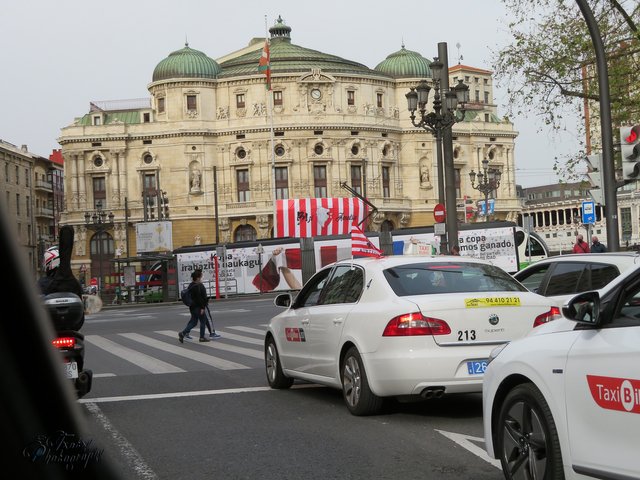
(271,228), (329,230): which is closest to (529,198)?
(271,228)

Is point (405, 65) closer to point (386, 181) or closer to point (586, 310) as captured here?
point (386, 181)

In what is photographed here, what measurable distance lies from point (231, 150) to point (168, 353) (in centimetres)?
7149

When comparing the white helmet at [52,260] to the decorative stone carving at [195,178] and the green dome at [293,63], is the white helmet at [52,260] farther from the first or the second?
the green dome at [293,63]

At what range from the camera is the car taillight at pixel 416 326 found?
25.8 ft

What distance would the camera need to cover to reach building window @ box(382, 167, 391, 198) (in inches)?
3558

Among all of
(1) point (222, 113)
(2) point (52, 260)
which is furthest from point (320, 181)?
(2) point (52, 260)

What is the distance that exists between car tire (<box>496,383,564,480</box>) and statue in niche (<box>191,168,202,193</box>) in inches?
3208

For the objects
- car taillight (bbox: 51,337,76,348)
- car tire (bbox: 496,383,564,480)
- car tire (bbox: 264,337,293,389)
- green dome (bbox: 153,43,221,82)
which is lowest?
car tire (bbox: 264,337,293,389)

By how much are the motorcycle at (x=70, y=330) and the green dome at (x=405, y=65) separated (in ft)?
286

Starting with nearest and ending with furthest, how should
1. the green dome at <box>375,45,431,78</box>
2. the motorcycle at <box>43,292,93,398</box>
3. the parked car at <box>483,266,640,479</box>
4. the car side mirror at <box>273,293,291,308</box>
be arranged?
the parked car at <box>483,266,640,479</box> < the motorcycle at <box>43,292,93,398</box> < the car side mirror at <box>273,293,291,308</box> < the green dome at <box>375,45,431,78</box>

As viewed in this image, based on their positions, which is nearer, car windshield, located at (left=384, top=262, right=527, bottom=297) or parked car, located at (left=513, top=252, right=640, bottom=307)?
car windshield, located at (left=384, top=262, right=527, bottom=297)

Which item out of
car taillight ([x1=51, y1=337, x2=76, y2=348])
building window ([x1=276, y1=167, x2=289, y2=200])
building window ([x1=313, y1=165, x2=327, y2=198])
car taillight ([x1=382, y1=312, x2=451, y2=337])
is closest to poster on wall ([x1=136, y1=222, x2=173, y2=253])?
building window ([x1=276, y1=167, x2=289, y2=200])

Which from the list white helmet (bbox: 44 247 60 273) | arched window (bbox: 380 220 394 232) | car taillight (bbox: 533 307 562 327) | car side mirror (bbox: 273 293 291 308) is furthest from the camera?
arched window (bbox: 380 220 394 232)

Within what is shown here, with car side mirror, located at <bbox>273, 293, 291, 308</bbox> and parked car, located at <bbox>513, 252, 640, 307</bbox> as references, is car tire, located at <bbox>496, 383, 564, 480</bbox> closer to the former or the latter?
car side mirror, located at <bbox>273, 293, 291, 308</bbox>
